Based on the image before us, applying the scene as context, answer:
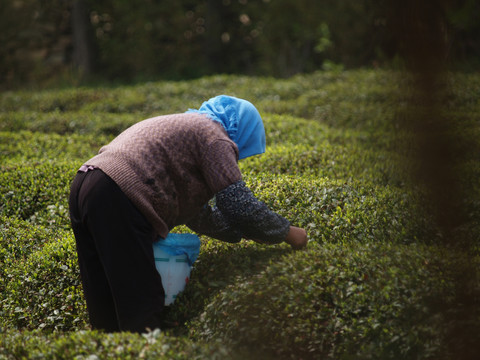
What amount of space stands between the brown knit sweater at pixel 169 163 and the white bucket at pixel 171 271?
0.80 feet

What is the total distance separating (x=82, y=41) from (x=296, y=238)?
11.6 meters

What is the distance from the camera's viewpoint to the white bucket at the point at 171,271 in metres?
3.39

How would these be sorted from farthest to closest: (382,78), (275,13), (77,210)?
(275,13) → (382,78) → (77,210)

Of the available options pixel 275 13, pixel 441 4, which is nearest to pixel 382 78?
pixel 275 13

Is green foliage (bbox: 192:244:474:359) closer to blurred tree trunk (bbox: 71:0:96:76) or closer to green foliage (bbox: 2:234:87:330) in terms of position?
green foliage (bbox: 2:234:87:330)

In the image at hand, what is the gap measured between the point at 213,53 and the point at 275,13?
6.82 feet

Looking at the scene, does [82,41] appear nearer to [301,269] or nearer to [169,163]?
[169,163]

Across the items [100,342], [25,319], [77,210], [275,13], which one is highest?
[275,13]

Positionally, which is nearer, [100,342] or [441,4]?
[441,4]

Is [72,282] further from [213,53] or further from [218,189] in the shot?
[213,53]

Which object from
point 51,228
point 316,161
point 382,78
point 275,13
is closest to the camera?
point 51,228

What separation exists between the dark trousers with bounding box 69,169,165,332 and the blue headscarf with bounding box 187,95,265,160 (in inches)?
30.6

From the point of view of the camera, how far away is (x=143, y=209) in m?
3.10

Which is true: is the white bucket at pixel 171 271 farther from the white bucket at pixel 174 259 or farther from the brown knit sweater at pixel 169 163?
the brown knit sweater at pixel 169 163
